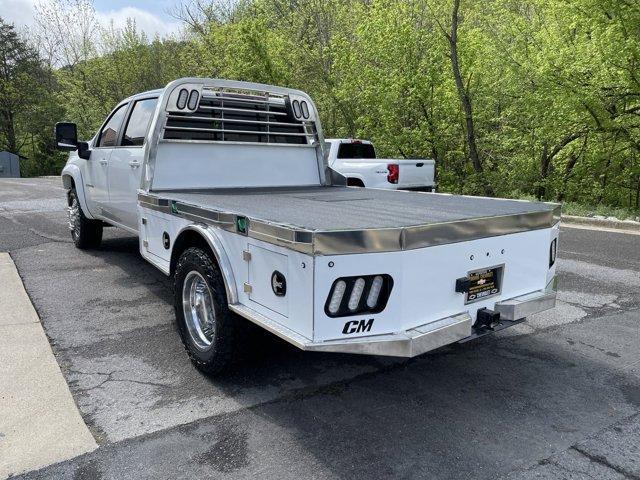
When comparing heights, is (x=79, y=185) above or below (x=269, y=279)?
above

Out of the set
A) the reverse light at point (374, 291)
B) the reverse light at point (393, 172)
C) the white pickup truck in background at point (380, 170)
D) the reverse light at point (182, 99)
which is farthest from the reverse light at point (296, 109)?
the reverse light at point (393, 172)

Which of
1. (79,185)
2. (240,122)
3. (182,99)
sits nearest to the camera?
(182,99)

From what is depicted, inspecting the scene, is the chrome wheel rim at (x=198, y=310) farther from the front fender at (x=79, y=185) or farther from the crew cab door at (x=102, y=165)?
the front fender at (x=79, y=185)

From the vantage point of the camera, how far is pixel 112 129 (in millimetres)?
6180

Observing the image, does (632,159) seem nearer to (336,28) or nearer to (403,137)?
(403,137)

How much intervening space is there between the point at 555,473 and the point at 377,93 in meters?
16.0

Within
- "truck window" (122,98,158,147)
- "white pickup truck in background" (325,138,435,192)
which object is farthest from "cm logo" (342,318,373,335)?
"white pickup truck in background" (325,138,435,192)

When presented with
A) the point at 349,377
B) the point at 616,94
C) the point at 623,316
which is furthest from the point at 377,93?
the point at 349,377

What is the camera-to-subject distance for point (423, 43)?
16.8m

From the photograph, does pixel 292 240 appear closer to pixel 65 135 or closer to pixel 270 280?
pixel 270 280

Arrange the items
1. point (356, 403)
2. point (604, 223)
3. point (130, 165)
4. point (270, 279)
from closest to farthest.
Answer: point (270, 279) < point (356, 403) < point (130, 165) < point (604, 223)

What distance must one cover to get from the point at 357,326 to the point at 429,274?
0.51m

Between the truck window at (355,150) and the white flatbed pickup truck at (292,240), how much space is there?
6.14 meters

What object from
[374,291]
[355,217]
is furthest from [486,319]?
[355,217]
